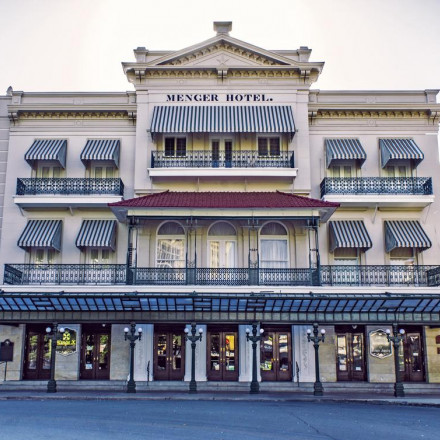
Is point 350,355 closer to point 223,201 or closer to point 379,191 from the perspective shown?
point 379,191

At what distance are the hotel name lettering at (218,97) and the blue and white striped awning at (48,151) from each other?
19.0ft

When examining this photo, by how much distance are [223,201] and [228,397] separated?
8.58m

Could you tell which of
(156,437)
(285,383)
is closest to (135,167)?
(285,383)

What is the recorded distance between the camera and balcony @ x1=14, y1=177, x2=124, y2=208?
88.3 ft

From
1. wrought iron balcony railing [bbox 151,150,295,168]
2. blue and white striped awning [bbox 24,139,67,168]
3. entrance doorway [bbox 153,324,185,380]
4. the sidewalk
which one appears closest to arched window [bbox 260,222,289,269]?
wrought iron balcony railing [bbox 151,150,295,168]

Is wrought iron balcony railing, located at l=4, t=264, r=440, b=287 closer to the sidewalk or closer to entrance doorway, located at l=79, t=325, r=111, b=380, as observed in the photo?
entrance doorway, located at l=79, t=325, r=111, b=380

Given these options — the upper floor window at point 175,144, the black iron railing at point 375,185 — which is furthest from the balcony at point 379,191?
the upper floor window at point 175,144

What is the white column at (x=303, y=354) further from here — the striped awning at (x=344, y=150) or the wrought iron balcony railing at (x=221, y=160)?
the striped awning at (x=344, y=150)

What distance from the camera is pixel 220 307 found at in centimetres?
2436

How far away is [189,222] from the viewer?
26.2 meters

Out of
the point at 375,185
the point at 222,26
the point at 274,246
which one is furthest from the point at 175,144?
the point at 375,185

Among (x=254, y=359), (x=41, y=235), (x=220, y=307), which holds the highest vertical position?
(x=41, y=235)

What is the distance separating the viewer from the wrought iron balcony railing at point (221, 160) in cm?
2739

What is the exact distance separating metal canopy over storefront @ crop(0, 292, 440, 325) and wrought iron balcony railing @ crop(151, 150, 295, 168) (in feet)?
21.8
